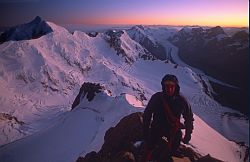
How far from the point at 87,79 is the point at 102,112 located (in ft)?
87.1

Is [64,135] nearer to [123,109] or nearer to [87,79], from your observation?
[123,109]

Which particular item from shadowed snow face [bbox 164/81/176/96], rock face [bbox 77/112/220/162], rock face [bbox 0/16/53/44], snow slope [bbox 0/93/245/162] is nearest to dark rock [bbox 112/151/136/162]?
rock face [bbox 77/112/220/162]

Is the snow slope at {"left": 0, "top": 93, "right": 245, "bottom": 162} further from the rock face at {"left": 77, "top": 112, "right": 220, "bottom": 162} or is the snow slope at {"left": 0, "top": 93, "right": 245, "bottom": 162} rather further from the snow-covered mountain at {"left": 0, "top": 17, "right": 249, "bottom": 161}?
the rock face at {"left": 77, "top": 112, "right": 220, "bottom": 162}

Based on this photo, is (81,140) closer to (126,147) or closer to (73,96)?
(126,147)

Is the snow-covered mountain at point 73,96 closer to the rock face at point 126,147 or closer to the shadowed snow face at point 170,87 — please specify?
the rock face at point 126,147

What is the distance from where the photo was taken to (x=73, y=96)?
108 feet

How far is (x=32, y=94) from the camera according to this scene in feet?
102

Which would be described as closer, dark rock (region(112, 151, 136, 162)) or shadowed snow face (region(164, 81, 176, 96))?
shadowed snow face (region(164, 81, 176, 96))

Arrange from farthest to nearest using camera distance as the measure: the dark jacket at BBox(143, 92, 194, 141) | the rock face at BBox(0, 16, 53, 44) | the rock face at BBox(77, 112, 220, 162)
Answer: the rock face at BBox(0, 16, 53, 44)
the rock face at BBox(77, 112, 220, 162)
the dark jacket at BBox(143, 92, 194, 141)

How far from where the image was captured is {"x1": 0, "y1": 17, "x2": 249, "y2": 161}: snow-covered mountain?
402 inches

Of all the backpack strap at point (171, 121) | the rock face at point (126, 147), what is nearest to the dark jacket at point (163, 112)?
the backpack strap at point (171, 121)

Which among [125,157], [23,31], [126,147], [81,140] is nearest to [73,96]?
[23,31]

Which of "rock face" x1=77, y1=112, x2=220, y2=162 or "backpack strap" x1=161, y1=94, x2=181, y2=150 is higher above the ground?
"backpack strap" x1=161, y1=94, x2=181, y2=150

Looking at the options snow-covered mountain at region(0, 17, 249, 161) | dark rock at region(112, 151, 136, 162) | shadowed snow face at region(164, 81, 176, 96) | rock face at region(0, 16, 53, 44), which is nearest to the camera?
shadowed snow face at region(164, 81, 176, 96)
